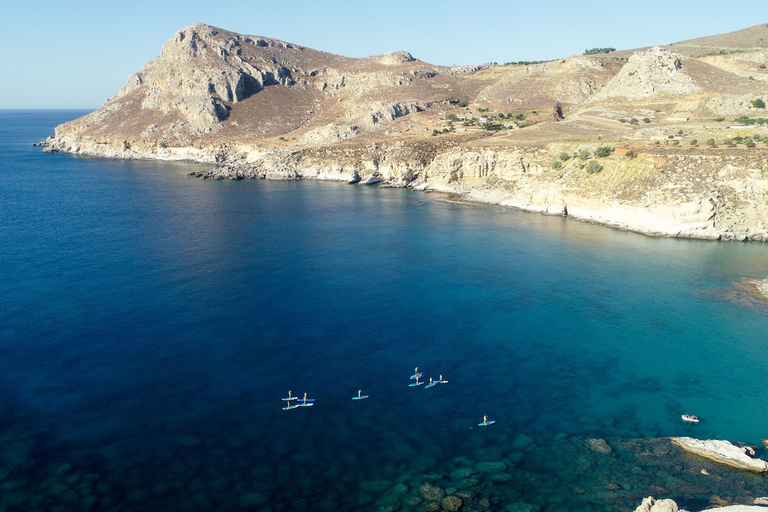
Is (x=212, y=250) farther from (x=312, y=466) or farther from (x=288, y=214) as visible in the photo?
(x=312, y=466)

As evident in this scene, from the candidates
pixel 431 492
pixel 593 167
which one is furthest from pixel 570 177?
pixel 431 492

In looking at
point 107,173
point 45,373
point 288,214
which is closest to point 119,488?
point 45,373

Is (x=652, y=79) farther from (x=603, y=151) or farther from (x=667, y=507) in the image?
(x=667, y=507)

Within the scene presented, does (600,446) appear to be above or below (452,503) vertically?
above

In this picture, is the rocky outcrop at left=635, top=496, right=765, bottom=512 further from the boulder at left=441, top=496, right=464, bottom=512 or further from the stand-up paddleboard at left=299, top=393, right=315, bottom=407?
the stand-up paddleboard at left=299, top=393, right=315, bottom=407

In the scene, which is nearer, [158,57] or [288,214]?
[288,214]

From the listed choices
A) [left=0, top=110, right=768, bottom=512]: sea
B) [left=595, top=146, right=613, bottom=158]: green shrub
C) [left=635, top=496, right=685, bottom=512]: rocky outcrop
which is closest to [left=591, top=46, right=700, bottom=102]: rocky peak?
[left=595, top=146, right=613, bottom=158]: green shrub

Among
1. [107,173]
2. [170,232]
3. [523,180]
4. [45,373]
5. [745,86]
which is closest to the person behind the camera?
[45,373]
